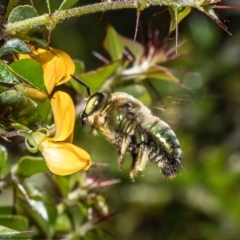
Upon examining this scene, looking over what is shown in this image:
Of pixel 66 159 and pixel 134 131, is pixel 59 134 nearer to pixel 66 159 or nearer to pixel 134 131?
pixel 66 159

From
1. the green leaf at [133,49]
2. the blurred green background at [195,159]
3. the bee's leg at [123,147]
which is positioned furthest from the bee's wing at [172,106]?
the blurred green background at [195,159]

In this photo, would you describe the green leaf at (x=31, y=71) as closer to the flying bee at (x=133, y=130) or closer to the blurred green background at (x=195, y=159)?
the flying bee at (x=133, y=130)

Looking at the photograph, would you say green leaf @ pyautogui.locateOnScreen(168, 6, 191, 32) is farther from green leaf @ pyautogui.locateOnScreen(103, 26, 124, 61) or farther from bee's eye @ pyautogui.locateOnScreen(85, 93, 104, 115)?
green leaf @ pyautogui.locateOnScreen(103, 26, 124, 61)

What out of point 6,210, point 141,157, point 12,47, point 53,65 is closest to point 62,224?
point 6,210

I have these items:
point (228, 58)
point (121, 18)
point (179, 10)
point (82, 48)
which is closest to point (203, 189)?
point (228, 58)

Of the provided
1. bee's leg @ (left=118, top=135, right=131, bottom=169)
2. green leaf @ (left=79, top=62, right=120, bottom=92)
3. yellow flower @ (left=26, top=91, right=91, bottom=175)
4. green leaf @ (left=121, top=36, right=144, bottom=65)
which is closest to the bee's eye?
bee's leg @ (left=118, top=135, right=131, bottom=169)
